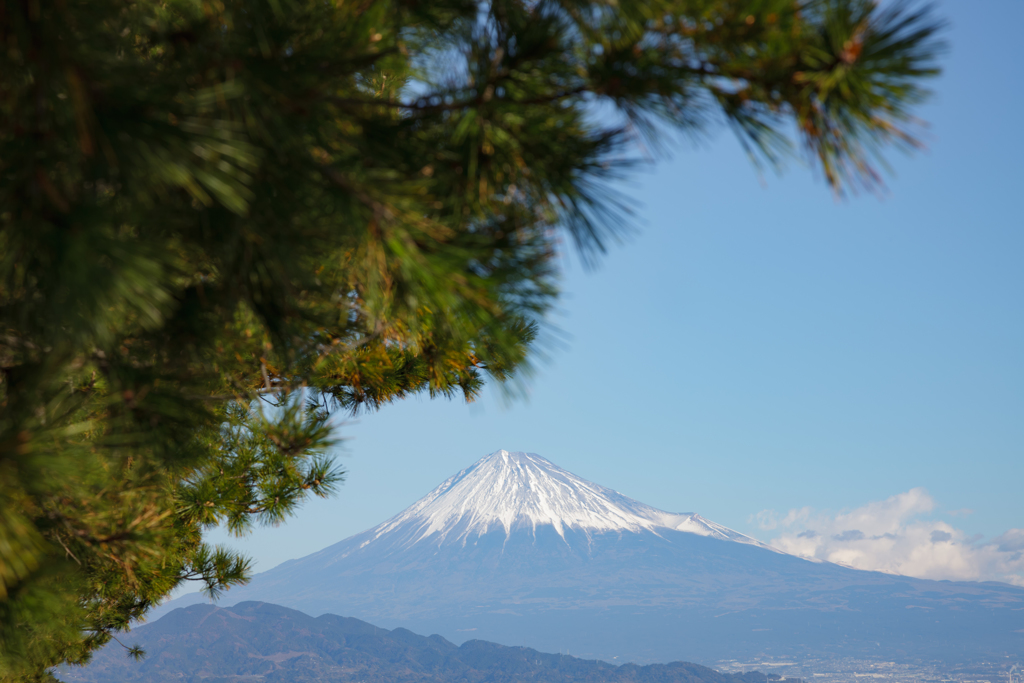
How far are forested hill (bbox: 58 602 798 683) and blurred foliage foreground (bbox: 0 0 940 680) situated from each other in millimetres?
146539

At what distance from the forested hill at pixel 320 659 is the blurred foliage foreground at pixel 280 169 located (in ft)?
481

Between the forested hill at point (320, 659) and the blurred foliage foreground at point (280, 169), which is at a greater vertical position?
the blurred foliage foreground at point (280, 169)

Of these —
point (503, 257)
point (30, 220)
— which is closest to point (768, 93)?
point (503, 257)

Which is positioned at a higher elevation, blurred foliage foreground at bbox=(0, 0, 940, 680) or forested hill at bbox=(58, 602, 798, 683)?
blurred foliage foreground at bbox=(0, 0, 940, 680)

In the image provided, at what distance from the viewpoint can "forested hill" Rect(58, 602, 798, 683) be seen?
145125 mm

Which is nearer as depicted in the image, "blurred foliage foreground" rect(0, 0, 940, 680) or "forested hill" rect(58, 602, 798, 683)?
"blurred foliage foreground" rect(0, 0, 940, 680)

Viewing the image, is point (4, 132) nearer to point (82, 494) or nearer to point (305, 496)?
point (82, 494)

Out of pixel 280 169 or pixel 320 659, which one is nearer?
pixel 280 169

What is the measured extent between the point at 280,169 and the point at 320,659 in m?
184

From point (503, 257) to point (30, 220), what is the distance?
100 centimetres

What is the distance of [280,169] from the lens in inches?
54.6

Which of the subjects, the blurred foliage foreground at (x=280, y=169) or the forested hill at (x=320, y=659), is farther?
the forested hill at (x=320, y=659)

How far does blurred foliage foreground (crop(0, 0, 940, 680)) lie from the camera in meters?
1.18

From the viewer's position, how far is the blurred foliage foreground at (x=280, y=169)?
1180mm
